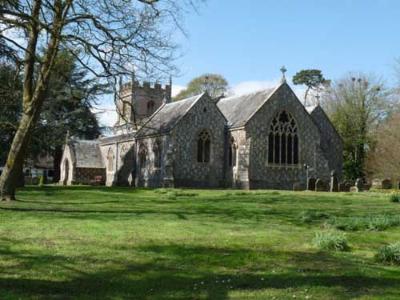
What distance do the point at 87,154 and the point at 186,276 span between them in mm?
44639

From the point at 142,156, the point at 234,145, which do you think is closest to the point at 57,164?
the point at 142,156

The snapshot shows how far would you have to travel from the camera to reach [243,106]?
41.6 metres

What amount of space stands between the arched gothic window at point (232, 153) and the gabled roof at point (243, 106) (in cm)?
130

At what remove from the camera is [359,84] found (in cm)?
5519

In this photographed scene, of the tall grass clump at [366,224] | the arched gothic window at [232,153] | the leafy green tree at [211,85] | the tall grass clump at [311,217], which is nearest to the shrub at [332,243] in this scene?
the tall grass clump at [366,224]

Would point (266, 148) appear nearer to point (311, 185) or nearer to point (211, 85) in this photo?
point (311, 185)

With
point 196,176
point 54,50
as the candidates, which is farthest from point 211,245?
point 196,176

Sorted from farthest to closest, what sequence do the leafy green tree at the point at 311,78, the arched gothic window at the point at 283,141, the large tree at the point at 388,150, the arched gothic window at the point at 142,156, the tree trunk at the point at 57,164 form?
the leafy green tree at the point at 311,78 < the tree trunk at the point at 57,164 < the large tree at the point at 388,150 < the arched gothic window at the point at 142,156 < the arched gothic window at the point at 283,141

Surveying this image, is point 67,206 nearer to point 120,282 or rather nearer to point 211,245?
point 211,245

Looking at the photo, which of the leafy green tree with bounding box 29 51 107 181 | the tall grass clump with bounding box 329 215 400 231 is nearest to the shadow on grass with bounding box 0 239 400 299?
the tall grass clump with bounding box 329 215 400 231

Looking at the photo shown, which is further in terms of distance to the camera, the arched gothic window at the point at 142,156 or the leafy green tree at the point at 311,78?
the leafy green tree at the point at 311,78

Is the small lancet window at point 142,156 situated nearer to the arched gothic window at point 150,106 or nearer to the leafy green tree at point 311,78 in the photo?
the arched gothic window at point 150,106

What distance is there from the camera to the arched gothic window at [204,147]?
128 feet

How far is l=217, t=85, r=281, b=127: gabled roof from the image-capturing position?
39062 mm
